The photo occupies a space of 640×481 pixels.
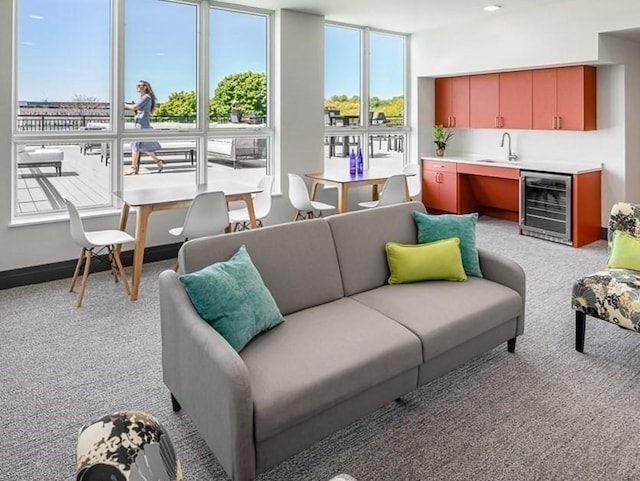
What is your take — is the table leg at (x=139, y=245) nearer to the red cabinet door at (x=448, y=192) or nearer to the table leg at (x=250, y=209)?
the table leg at (x=250, y=209)

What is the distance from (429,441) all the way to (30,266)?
396cm

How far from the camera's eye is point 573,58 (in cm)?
554

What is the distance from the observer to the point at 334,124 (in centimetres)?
692

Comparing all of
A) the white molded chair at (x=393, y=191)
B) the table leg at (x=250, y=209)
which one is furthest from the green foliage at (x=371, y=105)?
the table leg at (x=250, y=209)

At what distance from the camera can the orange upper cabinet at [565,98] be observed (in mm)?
5785

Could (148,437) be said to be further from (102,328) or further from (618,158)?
(618,158)

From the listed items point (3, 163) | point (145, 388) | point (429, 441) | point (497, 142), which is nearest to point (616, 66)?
point (497, 142)

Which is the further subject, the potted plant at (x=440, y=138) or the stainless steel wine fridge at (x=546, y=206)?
the potted plant at (x=440, y=138)

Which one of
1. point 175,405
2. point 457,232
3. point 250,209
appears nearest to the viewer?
point 175,405

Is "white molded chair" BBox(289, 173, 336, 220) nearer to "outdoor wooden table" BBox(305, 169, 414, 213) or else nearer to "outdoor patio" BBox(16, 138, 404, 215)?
"outdoor wooden table" BBox(305, 169, 414, 213)

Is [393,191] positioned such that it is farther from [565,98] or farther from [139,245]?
[139,245]

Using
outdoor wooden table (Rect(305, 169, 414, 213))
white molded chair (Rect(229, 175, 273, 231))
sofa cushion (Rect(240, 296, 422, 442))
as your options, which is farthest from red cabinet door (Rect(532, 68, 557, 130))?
sofa cushion (Rect(240, 296, 422, 442))

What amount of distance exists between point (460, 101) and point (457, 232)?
4.63 m

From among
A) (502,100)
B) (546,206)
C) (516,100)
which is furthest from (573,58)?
(546,206)
